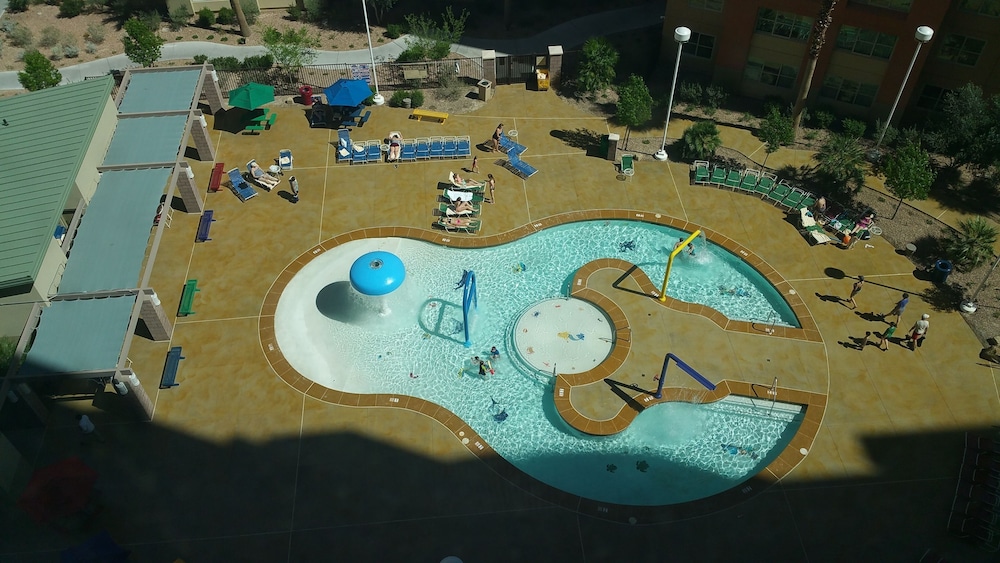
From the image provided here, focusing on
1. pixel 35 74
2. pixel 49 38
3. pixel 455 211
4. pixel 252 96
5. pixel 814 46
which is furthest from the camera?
pixel 49 38

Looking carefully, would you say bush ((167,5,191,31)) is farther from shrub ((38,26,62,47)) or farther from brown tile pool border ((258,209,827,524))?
brown tile pool border ((258,209,827,524))

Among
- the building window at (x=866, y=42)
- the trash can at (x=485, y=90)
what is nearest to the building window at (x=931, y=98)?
the building window at (x=866, y=42)

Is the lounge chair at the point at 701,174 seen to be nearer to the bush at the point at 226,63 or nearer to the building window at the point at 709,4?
the building window at the point at 709,4

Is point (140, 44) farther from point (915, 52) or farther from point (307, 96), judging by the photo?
point (915, 52)

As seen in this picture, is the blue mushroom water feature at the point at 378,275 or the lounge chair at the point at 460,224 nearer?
the blue mushroom water feature at the point at 378,275

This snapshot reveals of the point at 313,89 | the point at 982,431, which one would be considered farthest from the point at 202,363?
the point at 982,431

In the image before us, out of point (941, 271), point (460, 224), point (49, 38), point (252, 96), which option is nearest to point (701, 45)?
point (941, 271)
